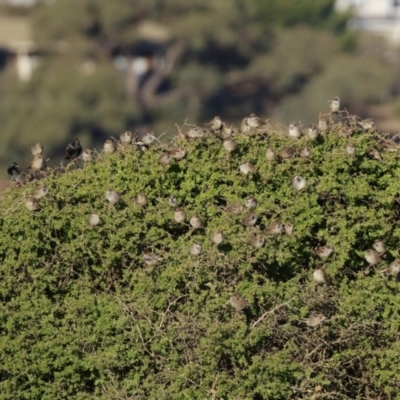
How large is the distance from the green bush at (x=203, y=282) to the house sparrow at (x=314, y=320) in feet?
0.21

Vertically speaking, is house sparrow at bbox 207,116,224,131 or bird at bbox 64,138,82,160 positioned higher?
house sparrow at bbox 207,116,224,131

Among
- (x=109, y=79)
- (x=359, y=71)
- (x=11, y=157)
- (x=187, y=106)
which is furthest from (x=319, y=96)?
(x=11, y=157)

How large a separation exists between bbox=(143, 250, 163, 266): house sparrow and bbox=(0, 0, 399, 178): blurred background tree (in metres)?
40.1

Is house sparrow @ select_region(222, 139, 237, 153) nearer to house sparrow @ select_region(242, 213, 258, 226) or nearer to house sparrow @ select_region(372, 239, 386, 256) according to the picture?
house sparrow @ select_region(242, 213, 258, 226)

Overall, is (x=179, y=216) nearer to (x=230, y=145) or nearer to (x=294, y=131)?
(x=230, y=145)

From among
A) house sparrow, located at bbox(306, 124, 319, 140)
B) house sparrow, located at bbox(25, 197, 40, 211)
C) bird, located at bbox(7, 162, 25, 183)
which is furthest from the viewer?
bird, located at bbox(7, 162, 25, 183)

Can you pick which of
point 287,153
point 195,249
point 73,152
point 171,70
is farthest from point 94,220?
point 171,70

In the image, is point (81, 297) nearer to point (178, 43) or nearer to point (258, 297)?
point (258, 297)

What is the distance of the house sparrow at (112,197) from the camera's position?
Answer: 9469 millimetres

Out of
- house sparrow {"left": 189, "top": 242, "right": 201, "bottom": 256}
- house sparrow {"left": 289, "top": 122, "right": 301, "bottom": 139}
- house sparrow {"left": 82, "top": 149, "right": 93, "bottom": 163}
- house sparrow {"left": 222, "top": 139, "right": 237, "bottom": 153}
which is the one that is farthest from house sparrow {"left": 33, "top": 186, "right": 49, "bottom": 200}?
house sparrow {"left": 289, "top": 122, "right": 301, "bottom": 139}

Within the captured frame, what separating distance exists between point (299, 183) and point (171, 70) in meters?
47.4

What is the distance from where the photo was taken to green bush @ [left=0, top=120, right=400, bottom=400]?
9086 millimetres

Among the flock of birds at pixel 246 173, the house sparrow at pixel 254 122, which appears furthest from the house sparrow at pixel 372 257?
the house sparrow at pixel 254 122

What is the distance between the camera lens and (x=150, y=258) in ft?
30.6
